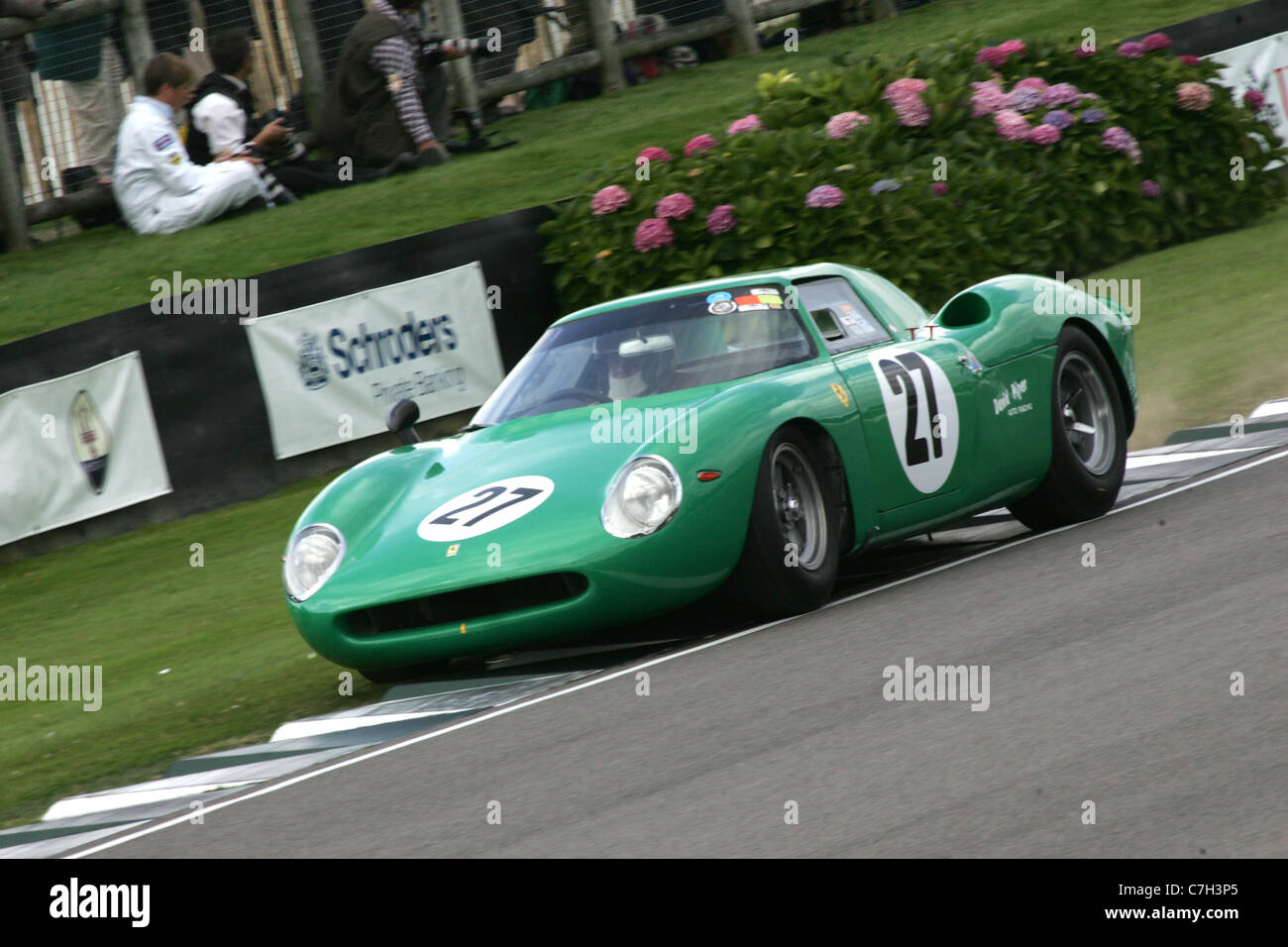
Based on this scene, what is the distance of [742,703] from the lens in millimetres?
5578

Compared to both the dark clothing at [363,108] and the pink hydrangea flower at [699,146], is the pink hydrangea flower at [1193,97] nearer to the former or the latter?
the pink hydrangea flower at [699,146]

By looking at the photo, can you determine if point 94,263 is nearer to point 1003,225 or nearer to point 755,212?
point 755,212

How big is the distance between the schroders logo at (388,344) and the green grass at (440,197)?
5.54ft

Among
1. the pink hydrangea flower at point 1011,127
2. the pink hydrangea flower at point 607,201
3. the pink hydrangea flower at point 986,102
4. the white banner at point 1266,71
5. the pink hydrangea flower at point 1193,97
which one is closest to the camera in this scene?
the pink hydrangea flower at point 607,201

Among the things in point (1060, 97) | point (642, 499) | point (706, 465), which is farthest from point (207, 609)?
point (1060, 97)

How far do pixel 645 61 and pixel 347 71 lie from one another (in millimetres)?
6199

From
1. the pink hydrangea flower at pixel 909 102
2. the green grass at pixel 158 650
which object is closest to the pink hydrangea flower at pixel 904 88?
the pink hydrangea flower at pixel 909 102

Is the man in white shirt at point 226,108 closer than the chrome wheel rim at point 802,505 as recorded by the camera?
No

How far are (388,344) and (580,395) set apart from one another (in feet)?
20.6

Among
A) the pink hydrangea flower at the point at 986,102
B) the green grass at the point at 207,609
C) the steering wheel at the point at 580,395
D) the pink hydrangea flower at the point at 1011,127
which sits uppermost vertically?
the steering wheel at the point at 580,395

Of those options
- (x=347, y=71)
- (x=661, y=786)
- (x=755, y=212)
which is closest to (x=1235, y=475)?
(x=661, y=786)

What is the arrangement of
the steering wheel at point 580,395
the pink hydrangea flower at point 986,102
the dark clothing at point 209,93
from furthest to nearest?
the pink hydrangea flower at point 986,102
the dark clothing at point 209,93
the steering wheel at point 580,395

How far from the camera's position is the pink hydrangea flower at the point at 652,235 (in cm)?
1504

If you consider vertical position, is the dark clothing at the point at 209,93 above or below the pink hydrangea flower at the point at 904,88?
above
